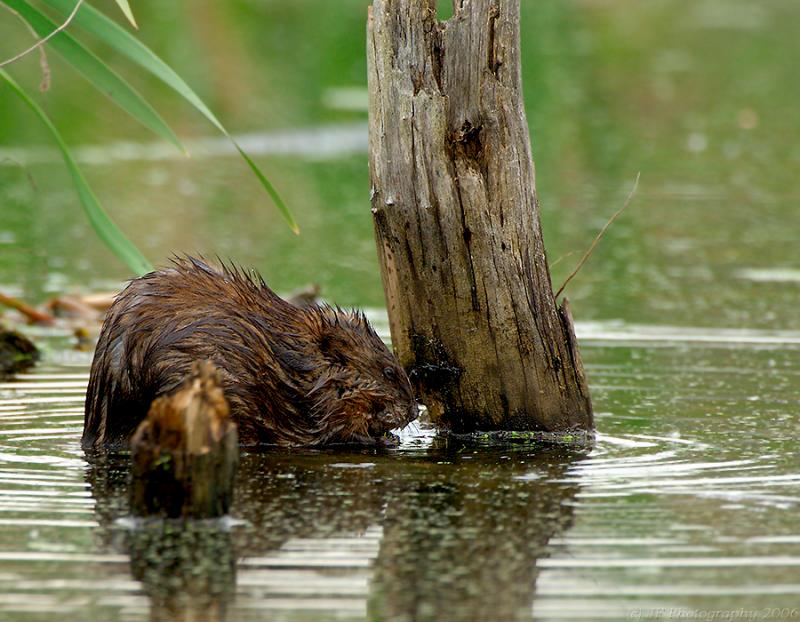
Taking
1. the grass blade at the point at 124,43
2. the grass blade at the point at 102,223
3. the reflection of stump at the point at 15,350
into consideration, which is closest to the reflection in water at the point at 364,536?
the grass blade at the point at 102,223

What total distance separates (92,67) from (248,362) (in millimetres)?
1246

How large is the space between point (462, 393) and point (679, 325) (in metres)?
2.38

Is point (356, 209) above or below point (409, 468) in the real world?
above

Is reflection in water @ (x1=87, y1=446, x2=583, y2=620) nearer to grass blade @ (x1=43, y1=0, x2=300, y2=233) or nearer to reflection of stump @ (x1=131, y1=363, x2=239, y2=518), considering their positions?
reflection of stump @ (x1=131, y1=363, x2=239, y2=518)

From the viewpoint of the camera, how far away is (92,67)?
5508mm

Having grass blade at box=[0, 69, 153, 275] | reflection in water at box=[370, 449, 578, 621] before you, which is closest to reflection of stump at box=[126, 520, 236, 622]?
reflection in water at box=[370, 449, 578, 621]

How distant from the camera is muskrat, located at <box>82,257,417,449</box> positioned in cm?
507

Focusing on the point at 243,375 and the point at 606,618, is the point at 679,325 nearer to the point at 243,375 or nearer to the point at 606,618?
the point at 243,375

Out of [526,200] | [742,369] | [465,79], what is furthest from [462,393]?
[742,369]

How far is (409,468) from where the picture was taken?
5.02 m

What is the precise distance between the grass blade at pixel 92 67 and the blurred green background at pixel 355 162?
2.03 feet

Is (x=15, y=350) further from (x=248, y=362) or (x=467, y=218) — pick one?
(x=467, y=218)

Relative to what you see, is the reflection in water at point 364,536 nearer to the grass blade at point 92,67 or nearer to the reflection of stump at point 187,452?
the reflection of stump at point 187,452

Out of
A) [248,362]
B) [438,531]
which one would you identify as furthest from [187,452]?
[248,362]
